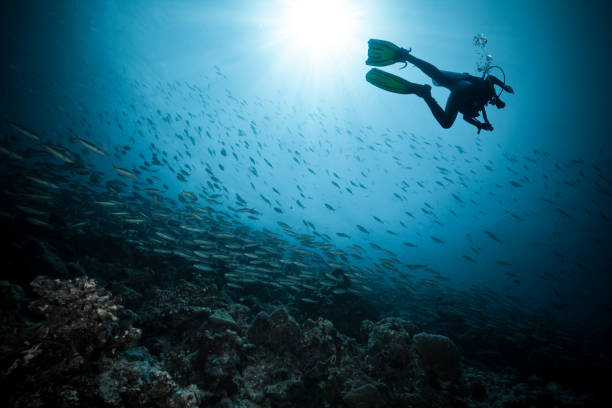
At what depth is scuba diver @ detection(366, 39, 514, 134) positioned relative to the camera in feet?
17.2

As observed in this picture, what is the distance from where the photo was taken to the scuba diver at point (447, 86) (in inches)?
207

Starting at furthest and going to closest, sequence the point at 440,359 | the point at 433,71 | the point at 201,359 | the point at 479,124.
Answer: the point at 433,71, the point at 479,124, the point at 440,359, the point at 201,359

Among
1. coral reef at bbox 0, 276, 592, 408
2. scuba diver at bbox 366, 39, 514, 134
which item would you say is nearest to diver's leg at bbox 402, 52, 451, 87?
scuba diver at bbox 366, 39, 514, 134

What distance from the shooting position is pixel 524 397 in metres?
5.38

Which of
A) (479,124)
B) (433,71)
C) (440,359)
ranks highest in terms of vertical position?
(433,71)

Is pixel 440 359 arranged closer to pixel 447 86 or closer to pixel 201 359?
pixel 201 359

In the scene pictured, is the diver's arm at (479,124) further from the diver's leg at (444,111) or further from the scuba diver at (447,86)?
the diver's leg at (444,111)

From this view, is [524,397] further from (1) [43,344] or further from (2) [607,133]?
(2) [607,133]

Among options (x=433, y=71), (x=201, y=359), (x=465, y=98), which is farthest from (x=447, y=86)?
(x=201, y=359)

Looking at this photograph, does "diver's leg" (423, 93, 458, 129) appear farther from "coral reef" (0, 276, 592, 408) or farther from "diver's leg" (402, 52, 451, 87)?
"coral reef" (0, 276, 592, 408)

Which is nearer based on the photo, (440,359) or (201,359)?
(201,359)

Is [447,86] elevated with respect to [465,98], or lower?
elevated

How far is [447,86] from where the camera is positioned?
5.76m

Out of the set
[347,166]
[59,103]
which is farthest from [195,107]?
[347,166]
